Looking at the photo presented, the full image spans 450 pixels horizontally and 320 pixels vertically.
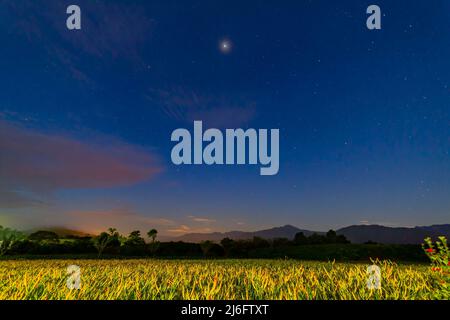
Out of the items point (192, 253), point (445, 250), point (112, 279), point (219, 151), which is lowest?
point (192, 253)

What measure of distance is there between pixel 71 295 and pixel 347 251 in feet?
56.5

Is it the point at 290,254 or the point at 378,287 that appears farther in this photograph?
the point at 290,254

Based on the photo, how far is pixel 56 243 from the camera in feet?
66.8

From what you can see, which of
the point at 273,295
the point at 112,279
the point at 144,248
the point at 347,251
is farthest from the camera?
the point at 144,248

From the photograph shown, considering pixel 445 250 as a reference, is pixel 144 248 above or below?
below

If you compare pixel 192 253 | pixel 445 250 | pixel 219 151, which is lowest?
pixel 192 253
